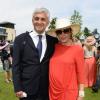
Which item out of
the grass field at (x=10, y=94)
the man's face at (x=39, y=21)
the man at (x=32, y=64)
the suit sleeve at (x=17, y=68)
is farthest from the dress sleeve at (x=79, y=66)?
the grass field at (x=10, y=94)

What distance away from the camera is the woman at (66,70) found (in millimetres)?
5508

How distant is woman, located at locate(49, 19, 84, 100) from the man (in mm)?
110

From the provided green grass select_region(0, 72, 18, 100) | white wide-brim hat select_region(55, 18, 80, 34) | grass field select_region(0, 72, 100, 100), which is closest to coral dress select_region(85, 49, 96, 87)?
grass field select_region(0, 72, 100, 100)

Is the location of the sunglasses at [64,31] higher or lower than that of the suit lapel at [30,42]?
higher

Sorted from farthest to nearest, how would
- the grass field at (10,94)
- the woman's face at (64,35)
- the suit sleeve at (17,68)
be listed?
the grass field at (10,94)
the woman's face at (64,35)
the suit sleeve at (17,68)

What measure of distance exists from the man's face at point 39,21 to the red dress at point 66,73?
38 centimetres

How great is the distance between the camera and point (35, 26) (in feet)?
18.2

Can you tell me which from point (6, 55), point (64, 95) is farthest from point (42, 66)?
point (6, 55)

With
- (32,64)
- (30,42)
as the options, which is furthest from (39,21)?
(32,64)

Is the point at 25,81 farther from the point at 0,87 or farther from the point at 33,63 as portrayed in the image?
the point at 0,87

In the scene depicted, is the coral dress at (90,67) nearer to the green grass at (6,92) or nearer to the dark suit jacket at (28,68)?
the green grass at (6,92)

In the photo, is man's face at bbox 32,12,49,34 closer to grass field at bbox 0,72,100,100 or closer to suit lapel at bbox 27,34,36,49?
suit lapel at bbox 27,34,36,49

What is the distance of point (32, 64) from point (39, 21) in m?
0.53

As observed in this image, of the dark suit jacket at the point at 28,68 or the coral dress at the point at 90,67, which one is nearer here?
the dark suit jacket at the point at 28,68
